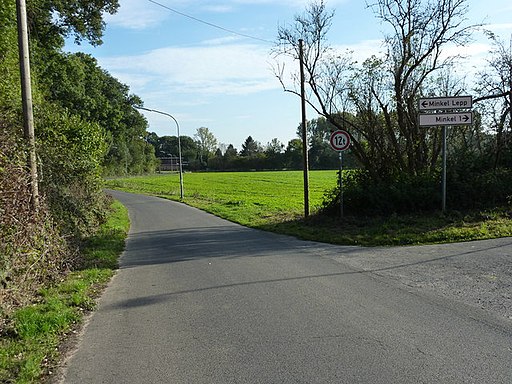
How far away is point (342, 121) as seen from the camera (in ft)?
61.6

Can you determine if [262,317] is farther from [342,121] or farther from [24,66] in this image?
[342,121]

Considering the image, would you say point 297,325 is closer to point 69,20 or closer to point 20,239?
point 20,239

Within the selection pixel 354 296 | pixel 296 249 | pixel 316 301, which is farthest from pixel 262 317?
pixel 296 249

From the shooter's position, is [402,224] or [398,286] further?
[402,224]

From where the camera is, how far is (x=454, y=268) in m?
8.73

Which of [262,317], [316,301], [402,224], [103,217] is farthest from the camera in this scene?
[103,217]

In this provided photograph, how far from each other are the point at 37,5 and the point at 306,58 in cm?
1360

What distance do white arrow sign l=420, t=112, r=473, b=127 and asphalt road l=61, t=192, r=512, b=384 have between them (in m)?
5.28

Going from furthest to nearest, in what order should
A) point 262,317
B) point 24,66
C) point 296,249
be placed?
point 296,249
point 24,66
point 262,317

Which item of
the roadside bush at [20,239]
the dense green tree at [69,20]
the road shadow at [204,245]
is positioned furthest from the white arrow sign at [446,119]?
the dense green tree at [69,20]

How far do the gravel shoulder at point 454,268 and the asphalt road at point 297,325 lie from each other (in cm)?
4

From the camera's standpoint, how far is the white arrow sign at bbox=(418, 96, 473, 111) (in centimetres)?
1418

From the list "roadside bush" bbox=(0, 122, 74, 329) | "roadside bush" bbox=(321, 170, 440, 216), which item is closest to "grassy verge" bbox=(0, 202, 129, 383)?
"roadside bush" bbox=(0, 122, 74, 329)

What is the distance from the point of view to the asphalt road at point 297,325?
4367 mm
